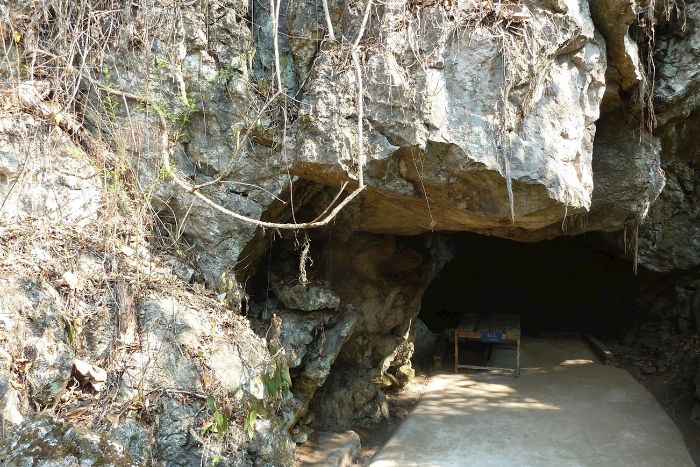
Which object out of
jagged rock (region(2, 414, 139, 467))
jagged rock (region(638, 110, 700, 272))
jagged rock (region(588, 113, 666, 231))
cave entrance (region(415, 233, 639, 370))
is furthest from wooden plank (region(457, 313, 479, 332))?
jagged rock (region(2, 414, 139, 467))

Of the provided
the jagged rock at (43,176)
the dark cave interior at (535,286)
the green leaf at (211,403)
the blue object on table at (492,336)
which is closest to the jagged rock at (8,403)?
Result: the green leaf at (211,403)

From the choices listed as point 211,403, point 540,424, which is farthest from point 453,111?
point 540,424

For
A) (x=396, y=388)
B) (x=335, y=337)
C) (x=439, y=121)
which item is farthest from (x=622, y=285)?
(x=439, y=121)

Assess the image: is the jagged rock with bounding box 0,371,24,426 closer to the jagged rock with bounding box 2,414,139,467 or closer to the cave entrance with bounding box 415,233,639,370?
the jagged rock with bounding box 2,414,139,467

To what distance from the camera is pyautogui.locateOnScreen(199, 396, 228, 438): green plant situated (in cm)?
323

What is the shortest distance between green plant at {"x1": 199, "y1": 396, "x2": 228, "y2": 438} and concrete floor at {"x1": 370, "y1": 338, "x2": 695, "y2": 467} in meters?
2.34

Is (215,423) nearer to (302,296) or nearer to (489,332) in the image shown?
(302,296)

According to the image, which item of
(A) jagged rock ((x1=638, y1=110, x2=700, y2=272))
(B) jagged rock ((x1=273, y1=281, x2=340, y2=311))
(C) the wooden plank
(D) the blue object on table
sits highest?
(A) jagged rock ((x1=638, y1=110, x2=700, y2=272))

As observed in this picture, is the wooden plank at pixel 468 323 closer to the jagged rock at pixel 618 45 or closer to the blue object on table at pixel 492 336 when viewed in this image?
the blue object on table at pixel 492 336

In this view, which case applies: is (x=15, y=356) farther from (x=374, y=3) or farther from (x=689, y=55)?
(x=689, y=55)

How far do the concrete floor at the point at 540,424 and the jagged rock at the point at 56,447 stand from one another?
12.0 ft

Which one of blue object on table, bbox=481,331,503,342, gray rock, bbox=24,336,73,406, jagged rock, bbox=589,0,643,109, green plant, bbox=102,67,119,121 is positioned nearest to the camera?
gray rock, bbox=24,336,73,406

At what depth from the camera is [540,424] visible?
5.90 meters

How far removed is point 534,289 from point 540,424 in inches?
222
